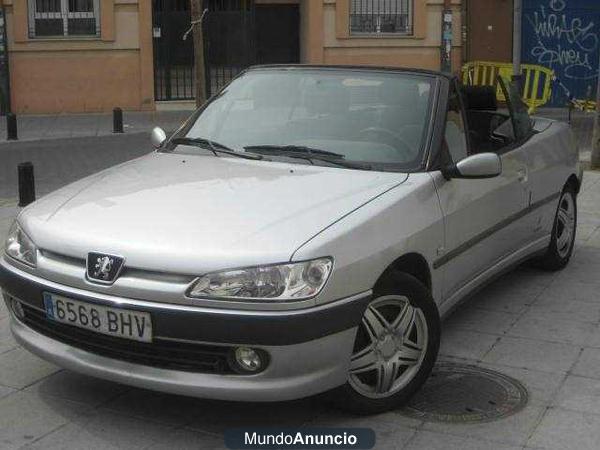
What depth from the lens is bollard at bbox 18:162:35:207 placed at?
9133 millimetres

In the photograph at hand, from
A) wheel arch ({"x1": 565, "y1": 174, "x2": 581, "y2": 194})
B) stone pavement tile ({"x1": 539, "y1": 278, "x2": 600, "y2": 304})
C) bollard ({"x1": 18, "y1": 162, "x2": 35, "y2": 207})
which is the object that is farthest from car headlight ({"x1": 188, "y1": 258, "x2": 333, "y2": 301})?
bollard ({"x1": 18, "y1": 162, "x2": 35, "y2": 207})

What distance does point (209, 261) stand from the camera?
12.1ft

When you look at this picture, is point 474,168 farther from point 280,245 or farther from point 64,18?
point 64,18

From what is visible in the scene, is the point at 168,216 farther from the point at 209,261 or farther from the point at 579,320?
the point at 579,320

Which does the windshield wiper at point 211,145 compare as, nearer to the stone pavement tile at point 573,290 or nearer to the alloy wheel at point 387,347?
the alloy wheel at point 387,347

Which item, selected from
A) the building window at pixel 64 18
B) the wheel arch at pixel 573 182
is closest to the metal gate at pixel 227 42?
the building window at pixel 64 18

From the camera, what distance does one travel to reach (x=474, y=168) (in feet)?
15.4

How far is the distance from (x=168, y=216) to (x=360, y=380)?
1120mm

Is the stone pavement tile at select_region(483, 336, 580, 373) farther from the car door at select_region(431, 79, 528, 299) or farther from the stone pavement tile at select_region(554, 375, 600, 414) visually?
the car door at select_region(431, 79, 528, 299)

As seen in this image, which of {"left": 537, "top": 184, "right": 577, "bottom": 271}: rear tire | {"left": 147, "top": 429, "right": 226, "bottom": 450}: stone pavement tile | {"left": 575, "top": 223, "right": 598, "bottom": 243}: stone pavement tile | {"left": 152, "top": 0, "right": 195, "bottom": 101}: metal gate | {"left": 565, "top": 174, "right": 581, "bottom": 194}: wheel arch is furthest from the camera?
{"left": 152, "top": 0, "right": 195, "bottom": 101}: metal gate

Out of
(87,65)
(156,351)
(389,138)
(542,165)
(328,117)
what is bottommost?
(156,351)

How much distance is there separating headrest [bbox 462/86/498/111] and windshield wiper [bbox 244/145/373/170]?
1803 mm

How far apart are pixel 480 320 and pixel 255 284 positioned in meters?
2.35

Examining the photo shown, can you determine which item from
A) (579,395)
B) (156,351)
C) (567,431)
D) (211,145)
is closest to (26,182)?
(211,145)
